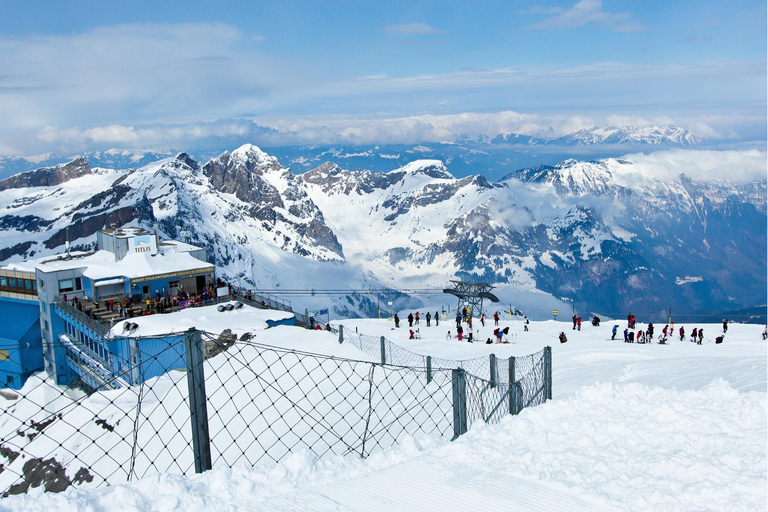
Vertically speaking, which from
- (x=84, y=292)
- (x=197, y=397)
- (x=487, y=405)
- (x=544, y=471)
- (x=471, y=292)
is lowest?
(x=471, y=292)

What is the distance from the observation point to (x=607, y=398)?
33.3 ft

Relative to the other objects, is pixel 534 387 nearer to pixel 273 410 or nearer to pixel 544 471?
pixel 544 471

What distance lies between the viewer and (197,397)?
691 cm

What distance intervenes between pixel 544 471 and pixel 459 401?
1.84 metres

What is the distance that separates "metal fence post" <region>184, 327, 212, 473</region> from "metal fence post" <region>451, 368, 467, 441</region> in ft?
12.9

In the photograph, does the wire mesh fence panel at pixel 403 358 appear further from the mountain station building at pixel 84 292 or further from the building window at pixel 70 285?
the building window at pixel 70 285

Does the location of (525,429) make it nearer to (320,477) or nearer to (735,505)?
(735,505)

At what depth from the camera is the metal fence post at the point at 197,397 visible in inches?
264

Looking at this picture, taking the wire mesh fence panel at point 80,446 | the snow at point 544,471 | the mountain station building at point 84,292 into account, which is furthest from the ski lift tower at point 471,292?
the snow at point 544,471

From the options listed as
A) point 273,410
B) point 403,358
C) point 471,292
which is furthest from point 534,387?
point 471,292

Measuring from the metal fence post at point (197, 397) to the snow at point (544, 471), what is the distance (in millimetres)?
337

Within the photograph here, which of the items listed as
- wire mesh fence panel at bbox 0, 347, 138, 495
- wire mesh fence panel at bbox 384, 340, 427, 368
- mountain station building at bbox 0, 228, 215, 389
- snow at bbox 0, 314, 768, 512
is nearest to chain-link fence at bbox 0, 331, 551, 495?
wire mesh fence panel at bbox 0, 347, 138, 495

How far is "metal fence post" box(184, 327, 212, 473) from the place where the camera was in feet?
22.0

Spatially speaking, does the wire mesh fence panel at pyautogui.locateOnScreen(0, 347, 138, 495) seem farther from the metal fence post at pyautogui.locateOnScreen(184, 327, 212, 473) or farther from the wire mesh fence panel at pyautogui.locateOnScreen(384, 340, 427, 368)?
the wire mesh fence panel at pyautogui.locateOnScreen(384, 340, 427, 368)
